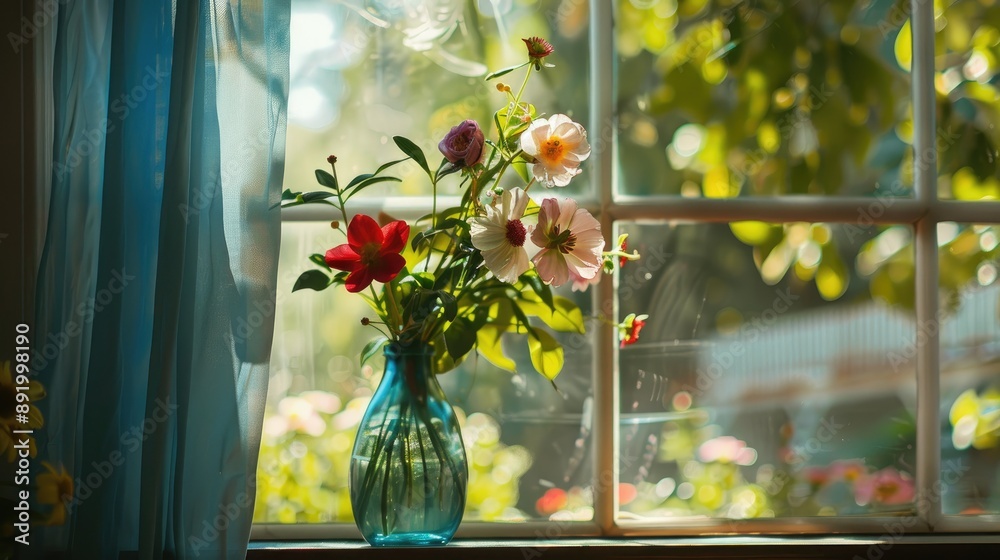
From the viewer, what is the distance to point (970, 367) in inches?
56.2

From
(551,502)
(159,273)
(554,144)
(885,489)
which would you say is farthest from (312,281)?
(885,489)

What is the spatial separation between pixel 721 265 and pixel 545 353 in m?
0.40

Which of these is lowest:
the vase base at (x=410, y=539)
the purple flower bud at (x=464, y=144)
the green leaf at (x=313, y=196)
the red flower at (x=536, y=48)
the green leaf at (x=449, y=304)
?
the vase base at (x=410, y=539)

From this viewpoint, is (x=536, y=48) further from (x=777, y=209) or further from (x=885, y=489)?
(x=885, y=489)

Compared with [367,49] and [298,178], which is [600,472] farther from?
[367,49]

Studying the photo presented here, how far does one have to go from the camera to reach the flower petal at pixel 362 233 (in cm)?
106

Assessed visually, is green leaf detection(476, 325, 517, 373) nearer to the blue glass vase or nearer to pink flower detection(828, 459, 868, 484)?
the blue glass vase

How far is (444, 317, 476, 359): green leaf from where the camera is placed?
1150 millimetres

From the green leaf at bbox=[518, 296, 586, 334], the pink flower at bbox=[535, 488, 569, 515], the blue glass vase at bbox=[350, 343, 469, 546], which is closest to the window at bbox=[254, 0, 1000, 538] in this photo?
the pink flower at bbox=[535, 488, 569, 515]

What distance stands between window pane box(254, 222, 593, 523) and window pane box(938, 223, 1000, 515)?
2.25 feet

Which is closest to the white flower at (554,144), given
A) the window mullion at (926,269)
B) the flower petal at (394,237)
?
the flower petal at (394,237)

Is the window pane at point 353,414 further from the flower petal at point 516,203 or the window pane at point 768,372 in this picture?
the flower petal at point 516,203

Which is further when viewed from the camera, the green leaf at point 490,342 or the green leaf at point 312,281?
the green leaf at point 490,342

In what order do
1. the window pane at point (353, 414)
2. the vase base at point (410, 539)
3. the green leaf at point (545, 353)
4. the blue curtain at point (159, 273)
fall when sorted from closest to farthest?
the blue curtain at point (159, 273) < the vase base at point (410, 539) < the green leaf at point (545, 353) < the window pane at point (353, 414)
